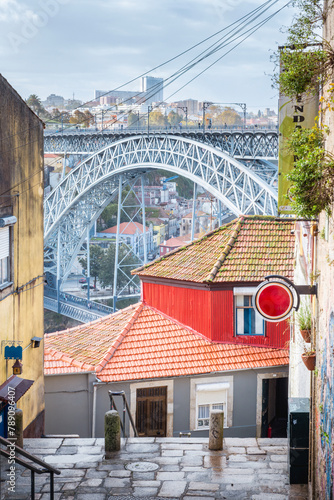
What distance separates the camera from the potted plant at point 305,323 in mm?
6762

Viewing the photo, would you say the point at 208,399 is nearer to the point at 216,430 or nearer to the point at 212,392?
the point at 212,392

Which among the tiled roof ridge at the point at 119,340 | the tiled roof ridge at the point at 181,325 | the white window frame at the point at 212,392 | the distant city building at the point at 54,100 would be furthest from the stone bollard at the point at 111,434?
the distant city building at the point at 54,100

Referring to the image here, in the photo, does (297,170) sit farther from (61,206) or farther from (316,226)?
(61,206)

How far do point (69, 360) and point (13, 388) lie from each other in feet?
10.6

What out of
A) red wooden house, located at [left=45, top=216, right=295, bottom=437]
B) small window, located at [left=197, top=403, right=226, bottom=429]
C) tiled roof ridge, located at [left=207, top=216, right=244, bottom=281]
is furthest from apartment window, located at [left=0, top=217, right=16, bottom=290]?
small window, located at [left=197, top=403, right=226, bottom=429]

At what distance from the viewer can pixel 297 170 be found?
193 inches

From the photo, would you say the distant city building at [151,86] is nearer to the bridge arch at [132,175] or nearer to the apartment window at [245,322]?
the bridge arch at [132,175]

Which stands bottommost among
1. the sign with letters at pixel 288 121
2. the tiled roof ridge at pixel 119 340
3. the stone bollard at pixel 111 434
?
the stone bollard at pixel 111 434

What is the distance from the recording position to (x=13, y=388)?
799cm

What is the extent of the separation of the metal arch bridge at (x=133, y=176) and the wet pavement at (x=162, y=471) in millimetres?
16426

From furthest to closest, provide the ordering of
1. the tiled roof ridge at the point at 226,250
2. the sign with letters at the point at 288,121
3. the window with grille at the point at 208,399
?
the tiled roof ridge at the point at 226,250
the window with grille at the point at 208,399
the sign with letters at the point at 288,121

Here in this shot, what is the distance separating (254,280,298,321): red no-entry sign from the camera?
5945 mm

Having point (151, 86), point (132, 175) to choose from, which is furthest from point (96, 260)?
point (132, 175)

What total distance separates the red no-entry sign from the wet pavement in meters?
1.89
